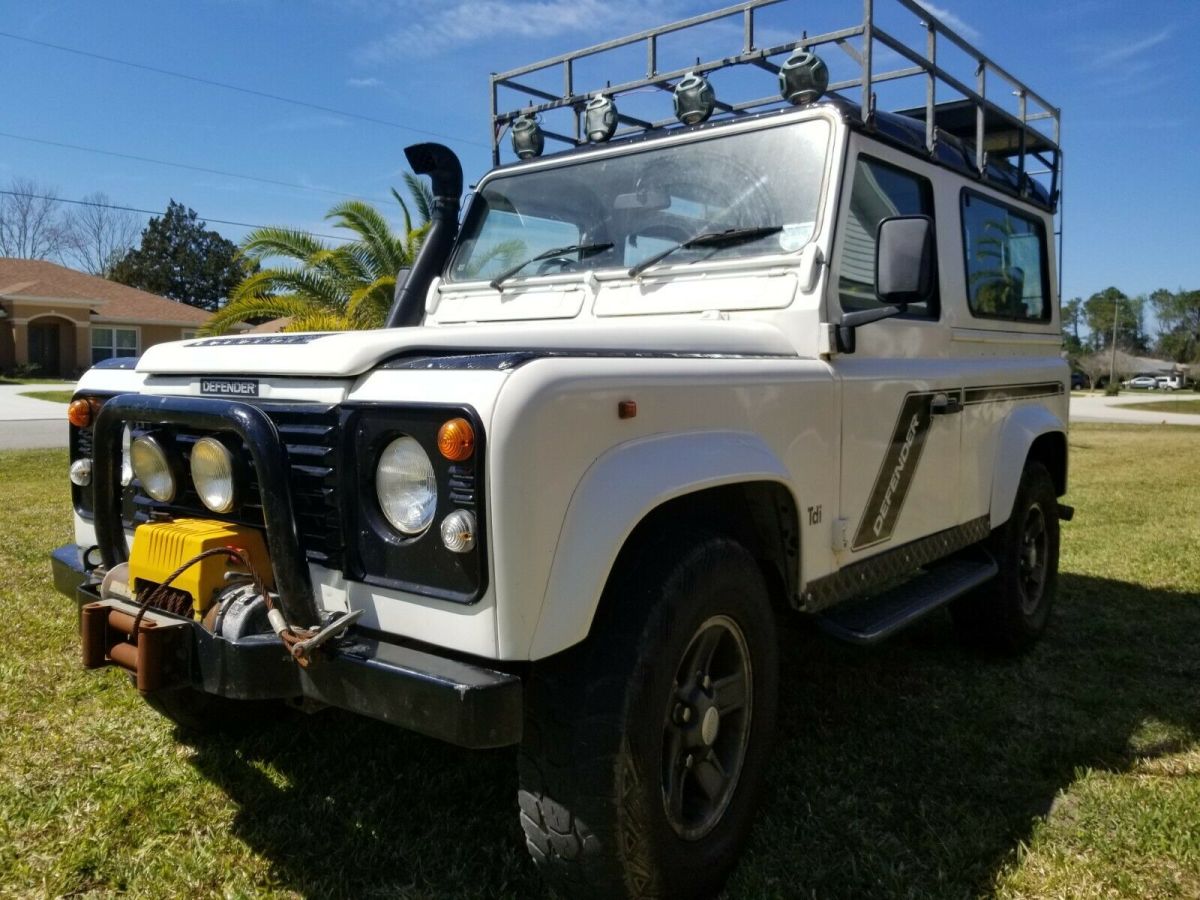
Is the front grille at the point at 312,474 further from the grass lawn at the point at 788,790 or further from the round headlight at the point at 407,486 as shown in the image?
the grass lawn at the point at 788,790

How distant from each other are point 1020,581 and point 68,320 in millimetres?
38472

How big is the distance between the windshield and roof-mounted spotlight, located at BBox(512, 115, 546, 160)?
0.73 feet

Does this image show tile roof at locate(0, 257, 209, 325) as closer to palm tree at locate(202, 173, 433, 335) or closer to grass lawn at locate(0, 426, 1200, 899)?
palm tree at locate(202, 173, 433, 335)

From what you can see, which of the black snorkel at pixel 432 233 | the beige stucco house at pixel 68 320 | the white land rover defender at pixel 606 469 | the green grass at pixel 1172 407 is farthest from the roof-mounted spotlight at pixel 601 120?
the beige stucco house at pixel 68 320

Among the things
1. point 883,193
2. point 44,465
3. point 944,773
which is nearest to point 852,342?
point 883,193

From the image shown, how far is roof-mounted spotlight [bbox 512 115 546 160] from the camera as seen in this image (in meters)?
4.27

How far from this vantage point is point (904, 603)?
11.5ft

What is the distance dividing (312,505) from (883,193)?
7.77 ft

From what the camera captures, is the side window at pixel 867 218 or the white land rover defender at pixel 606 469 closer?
the white land rover defender at pixel 606 469

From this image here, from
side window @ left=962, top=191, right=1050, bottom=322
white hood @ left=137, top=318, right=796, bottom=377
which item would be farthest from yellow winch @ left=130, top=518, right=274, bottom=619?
side window @ left=962, top=191, right=1050, bottom=322

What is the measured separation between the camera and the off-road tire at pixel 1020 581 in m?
4.42

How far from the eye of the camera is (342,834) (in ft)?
9.26

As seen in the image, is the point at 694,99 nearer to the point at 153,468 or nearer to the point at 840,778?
the point at 153,468

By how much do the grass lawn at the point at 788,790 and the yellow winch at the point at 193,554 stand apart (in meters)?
0.86
